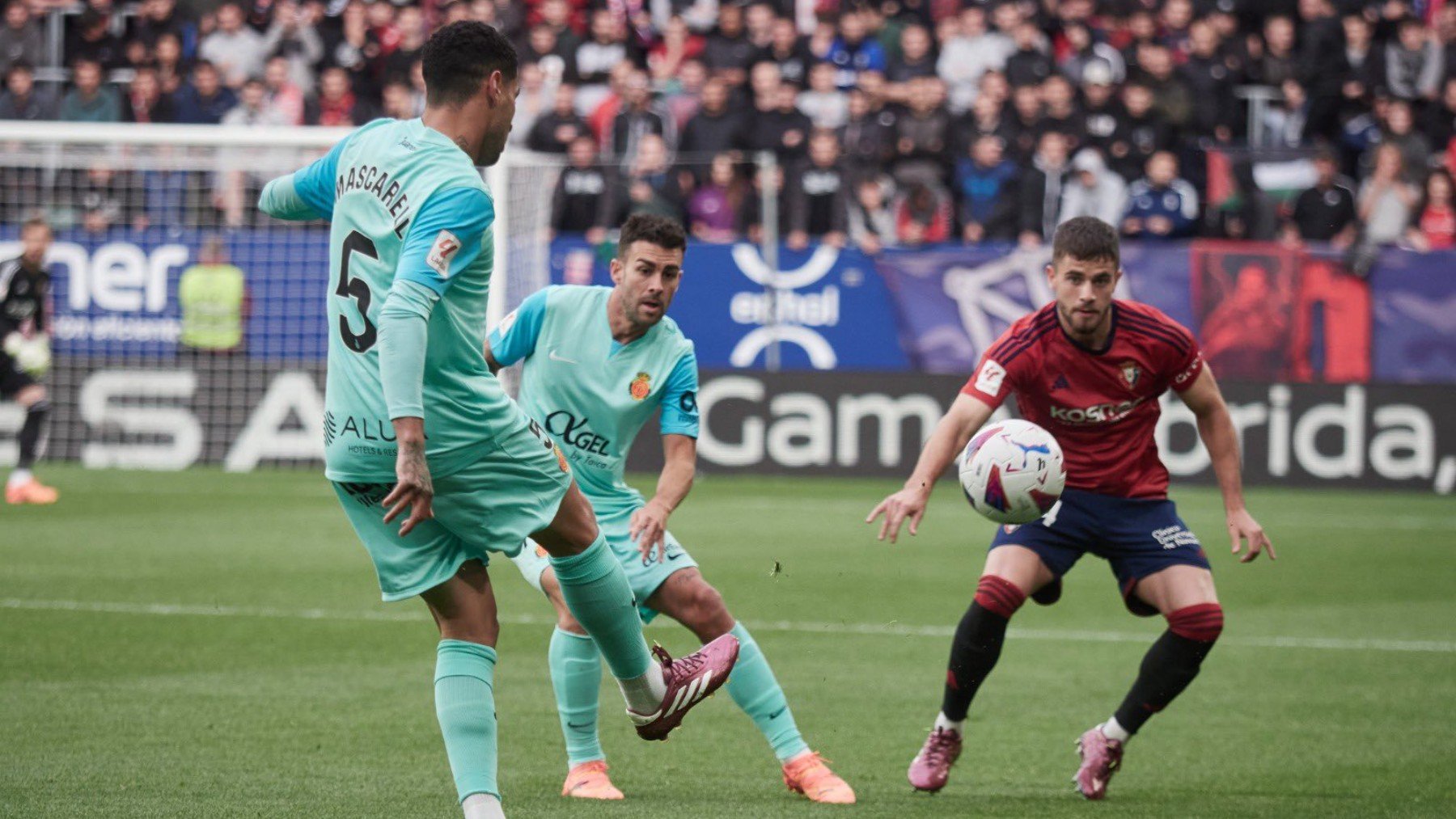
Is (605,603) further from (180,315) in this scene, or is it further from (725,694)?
(180,315)

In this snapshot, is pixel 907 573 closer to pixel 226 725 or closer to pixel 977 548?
pixel 977 548

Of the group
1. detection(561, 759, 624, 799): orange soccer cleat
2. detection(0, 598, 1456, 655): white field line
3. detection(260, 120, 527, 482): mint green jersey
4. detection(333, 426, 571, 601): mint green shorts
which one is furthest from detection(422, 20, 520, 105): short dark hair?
detection(0, 598, 1456, 655): white field line

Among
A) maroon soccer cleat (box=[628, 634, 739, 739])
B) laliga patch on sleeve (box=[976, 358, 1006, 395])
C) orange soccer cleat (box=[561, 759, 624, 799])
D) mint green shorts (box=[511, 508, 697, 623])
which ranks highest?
laliga patch on sleeve (box=[976, 358, 1006, 395])

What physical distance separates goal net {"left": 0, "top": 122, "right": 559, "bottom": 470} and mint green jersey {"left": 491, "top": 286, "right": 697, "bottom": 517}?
10.7 metres

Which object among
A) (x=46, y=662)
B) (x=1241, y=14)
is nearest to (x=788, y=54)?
(x=1241, y=14)

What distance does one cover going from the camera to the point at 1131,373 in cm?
670

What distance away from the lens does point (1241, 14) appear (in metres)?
21.3

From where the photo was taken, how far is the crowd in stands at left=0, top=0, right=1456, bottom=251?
18562 mm

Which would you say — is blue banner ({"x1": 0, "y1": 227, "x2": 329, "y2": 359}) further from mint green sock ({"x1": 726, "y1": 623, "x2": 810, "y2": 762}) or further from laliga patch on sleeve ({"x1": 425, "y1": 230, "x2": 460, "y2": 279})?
laliga patch on sleeve ({"x1": 425, "y1": 230, "x2": 460, "y2": 279})

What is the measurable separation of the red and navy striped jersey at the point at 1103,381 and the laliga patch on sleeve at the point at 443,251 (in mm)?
2417

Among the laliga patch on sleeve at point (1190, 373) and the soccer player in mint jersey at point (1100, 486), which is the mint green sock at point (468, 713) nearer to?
the soccer player in mint jersey at point (1100, 486)

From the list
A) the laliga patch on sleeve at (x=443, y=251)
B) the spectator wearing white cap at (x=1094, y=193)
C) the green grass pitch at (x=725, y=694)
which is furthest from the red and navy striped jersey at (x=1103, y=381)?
the spectator wearing white cap at (x=1094, y=193)

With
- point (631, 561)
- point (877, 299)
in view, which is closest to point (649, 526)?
point (631, 561)

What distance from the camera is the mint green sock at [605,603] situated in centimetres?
527
